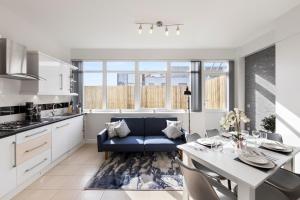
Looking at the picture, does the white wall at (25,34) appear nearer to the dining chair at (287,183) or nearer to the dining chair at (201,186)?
the dining chair at (201,186)

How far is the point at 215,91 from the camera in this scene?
490cm

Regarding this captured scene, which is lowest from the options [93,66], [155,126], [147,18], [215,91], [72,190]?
[72,190]

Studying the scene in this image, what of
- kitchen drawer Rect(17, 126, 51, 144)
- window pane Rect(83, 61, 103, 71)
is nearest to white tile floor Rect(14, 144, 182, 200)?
kitchen drawer Rect(17, 126, 51, 144)

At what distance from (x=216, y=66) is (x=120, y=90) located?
2985mm

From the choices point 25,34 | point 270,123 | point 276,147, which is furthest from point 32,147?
point 270,123

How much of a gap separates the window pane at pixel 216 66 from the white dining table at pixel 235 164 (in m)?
3.15

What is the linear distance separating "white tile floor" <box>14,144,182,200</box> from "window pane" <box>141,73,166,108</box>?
7.47ft

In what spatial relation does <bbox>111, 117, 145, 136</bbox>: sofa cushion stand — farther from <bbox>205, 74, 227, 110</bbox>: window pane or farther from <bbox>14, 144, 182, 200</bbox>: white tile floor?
<bbox>205, 74, 227, 110</bbox>: window pane

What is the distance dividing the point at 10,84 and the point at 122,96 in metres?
2.61

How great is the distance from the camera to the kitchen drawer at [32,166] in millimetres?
2342

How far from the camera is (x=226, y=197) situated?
5.00 feet

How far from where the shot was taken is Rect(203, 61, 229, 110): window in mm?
4895

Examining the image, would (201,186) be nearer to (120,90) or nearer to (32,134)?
(32,134)

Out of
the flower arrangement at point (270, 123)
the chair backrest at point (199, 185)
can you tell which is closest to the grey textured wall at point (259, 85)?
the flower arrangement at point (270, 123)
